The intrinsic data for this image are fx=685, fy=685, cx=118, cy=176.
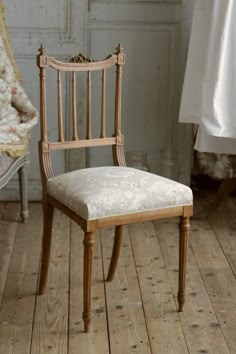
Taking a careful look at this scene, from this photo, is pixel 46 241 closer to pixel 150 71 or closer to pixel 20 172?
pixel 20 172

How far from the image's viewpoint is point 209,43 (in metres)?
3.07

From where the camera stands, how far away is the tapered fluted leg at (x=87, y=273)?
2236 millimetres

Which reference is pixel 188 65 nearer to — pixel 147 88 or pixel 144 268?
pixel 147 88

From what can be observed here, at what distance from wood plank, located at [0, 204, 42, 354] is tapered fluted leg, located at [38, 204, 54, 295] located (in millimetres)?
66

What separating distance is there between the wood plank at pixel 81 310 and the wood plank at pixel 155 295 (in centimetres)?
16

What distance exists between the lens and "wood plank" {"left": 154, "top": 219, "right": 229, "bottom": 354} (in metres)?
2.28

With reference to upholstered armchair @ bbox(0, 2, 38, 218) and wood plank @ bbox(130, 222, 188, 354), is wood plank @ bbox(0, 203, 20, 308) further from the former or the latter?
wood plank @ bbox(130, 222, 188, 354)

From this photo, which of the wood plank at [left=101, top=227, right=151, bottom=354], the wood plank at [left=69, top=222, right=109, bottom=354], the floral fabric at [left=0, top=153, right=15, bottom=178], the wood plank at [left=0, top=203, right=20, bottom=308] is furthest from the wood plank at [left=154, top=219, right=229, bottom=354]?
the floral fabric at [left=0, top=153, right=15, bottom=178]

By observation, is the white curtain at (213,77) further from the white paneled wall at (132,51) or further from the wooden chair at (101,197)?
the wooden chair at (101,197)

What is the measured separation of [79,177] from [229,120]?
101 cm

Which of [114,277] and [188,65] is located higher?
[188,65]

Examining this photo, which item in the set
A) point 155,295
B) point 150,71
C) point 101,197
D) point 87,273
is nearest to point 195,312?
point 155,295

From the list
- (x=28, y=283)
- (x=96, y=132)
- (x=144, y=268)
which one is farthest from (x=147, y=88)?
(x=28, y=283)

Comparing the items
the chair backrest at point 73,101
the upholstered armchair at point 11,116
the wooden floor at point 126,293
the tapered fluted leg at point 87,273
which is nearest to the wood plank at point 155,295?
the wooden floor at point 126,293
